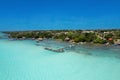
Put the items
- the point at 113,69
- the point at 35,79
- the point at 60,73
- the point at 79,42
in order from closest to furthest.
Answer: the point at 35,79 → the point at 60,73 → the point at 113,69 → the point at 79,42

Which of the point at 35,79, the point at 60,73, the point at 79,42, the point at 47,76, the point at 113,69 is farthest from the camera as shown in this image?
the point at 79,42

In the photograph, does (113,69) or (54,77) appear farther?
(113,69)

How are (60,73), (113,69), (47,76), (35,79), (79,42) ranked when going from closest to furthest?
(35,79) → (47,76) → (60,73) → (113,69) → (79,42)

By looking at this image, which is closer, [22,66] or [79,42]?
[22,66]

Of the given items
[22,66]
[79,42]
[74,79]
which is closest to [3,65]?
[22,66]

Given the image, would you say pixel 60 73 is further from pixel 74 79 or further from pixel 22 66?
pixel 22 66

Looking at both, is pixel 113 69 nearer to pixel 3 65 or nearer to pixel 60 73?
pixel 60 73

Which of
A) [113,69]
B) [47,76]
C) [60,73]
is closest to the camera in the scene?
[47,76]

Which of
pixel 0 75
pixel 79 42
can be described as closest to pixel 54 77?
pixel 0 75
